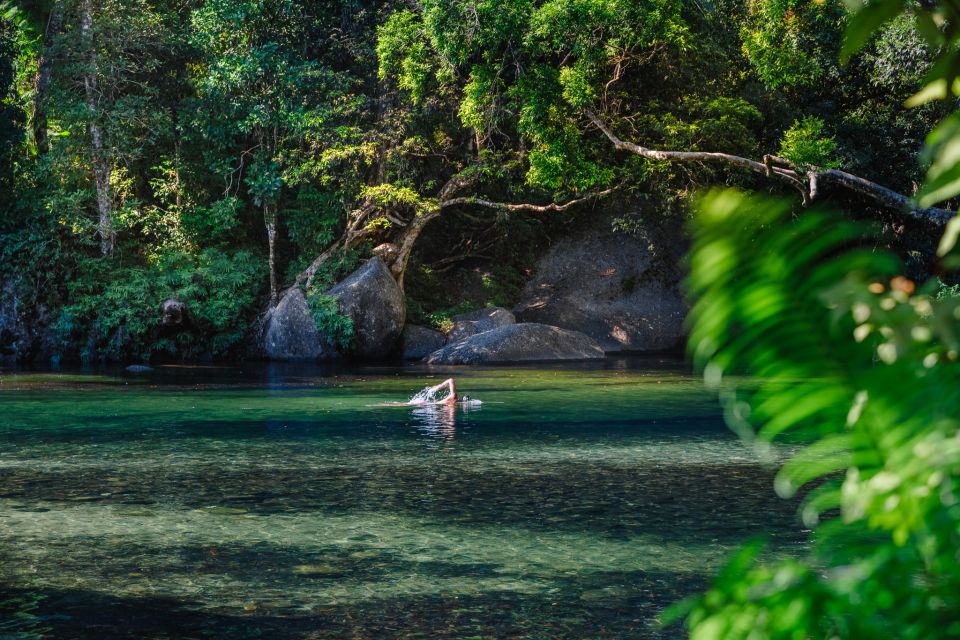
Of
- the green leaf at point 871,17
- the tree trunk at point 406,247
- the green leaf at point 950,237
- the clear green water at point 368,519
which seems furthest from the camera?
the tree trunk at point 406,247

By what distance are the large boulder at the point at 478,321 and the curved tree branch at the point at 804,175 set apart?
6121 millimetres

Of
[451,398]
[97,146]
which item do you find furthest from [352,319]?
[451,398]

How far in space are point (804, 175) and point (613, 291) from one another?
10877 millimetres

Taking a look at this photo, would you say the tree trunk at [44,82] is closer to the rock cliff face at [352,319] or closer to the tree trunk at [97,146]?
the tree trunk at [97,146]

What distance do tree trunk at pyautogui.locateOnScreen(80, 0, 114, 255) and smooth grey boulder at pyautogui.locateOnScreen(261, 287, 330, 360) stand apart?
528 cm

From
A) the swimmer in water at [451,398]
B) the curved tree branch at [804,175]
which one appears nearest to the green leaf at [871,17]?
the swimmer in water at [451,398]

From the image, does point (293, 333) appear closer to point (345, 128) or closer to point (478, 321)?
point (478, 321)

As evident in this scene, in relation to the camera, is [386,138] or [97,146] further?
[97,146]

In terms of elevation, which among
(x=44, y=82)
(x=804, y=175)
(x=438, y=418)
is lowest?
(x=438, y=418)

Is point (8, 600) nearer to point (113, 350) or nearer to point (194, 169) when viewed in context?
point (113, 350)

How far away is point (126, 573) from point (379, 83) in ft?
83.0

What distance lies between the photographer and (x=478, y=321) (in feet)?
97.9

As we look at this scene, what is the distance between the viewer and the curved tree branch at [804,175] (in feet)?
71.2

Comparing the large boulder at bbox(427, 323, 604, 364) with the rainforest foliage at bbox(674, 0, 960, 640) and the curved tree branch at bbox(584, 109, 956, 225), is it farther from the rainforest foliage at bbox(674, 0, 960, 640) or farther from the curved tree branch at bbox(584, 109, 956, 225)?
the rainforest foliage at bbox(674, 0, 960, 640)
